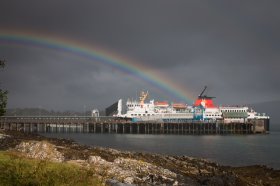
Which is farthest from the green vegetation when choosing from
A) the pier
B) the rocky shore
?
the pier

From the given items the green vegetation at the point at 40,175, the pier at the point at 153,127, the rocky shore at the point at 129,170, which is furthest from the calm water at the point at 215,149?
the pier at the point at 153,127

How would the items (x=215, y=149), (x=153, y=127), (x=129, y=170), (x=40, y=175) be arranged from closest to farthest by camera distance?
(x=40, y=175), (x=129, y=170), (x=215, y=149), (x=153, y=127)

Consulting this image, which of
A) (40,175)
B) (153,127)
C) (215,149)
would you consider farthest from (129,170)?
(153,127)

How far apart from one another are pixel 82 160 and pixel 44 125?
10549 cm

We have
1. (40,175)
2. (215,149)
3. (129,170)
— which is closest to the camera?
(40,175)

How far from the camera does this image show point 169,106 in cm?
14450

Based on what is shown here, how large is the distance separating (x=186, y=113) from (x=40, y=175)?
401 feet

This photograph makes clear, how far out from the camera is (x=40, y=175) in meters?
13.9

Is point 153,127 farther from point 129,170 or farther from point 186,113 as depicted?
point 129,170

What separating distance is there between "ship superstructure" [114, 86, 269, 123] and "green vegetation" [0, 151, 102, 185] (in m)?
116

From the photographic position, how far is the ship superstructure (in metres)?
132

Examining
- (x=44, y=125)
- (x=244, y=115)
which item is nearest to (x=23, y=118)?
(x=44, y=125)

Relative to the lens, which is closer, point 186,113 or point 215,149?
point 215,149

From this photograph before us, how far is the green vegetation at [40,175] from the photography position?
13.3 m
